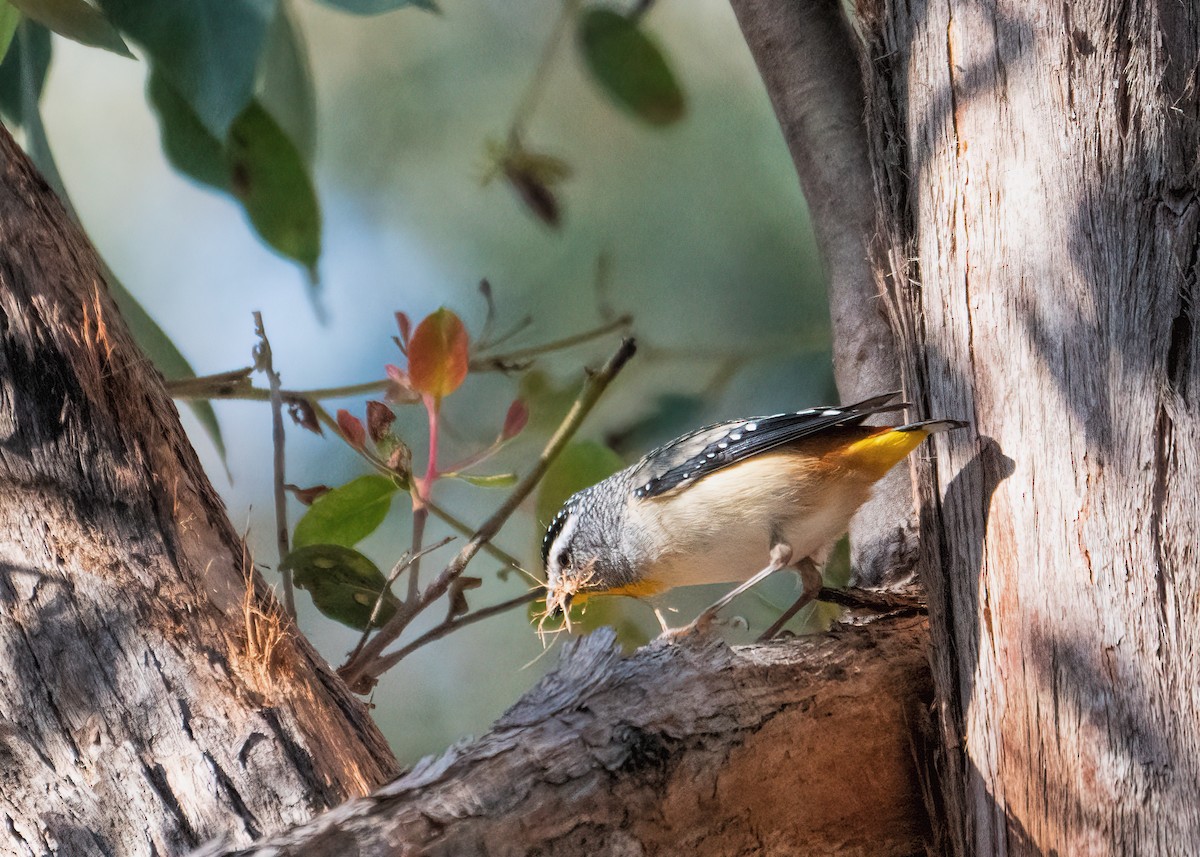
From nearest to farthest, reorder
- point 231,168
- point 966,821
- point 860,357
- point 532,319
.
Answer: point 966,821, point 860,357, point 231,168, point 532,319

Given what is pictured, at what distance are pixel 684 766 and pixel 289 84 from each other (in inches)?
50.4

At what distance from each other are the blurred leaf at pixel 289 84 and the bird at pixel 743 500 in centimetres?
85

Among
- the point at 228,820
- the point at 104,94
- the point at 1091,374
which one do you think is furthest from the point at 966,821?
the point at 104,94

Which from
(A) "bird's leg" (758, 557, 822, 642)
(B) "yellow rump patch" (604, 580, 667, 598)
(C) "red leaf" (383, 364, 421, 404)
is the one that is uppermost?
(C) "red leaf" (383, 364, 421, 404)

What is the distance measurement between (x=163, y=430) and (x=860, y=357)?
84 cm

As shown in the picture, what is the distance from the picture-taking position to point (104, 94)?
1.76 meters

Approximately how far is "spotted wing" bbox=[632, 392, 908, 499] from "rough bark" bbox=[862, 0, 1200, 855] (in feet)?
0.45

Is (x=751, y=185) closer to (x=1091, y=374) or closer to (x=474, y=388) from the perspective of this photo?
(x=474, y=388)

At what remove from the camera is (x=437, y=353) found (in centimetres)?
119

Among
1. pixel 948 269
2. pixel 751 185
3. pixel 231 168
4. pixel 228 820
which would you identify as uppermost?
pixel 231 168

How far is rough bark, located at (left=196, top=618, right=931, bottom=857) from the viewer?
2.19 feet

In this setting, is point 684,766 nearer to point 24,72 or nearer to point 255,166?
point 255,166

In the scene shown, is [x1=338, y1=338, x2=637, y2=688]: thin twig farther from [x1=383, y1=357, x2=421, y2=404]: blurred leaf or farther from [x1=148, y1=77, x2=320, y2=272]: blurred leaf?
[x1=148, y1=77, x2=320, y2=272]: blurred leaf

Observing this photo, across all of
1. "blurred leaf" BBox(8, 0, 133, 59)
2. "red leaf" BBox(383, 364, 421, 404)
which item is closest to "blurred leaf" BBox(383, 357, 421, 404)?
"red leaf" BBox(383, 364, 421, 404)
